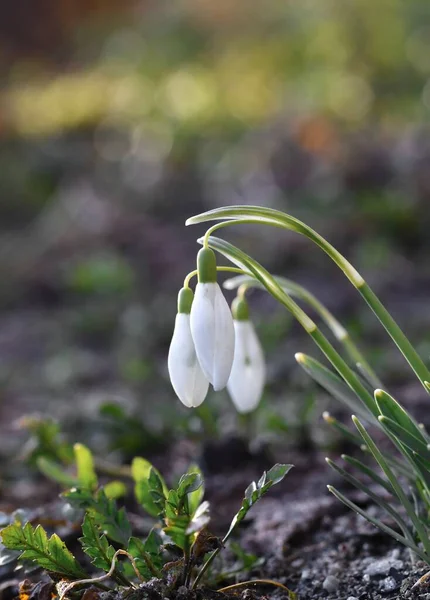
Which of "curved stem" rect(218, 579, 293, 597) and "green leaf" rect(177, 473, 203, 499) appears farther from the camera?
"curved stem" rect(218, 579, 293, 597)

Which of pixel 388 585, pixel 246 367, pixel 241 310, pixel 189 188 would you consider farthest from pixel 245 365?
pixel 189 188

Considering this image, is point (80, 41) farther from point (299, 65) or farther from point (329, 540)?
point (329, 540)

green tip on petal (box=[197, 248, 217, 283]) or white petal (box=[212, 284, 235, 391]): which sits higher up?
green tip on petal (box=[197, 248, 217, 283])

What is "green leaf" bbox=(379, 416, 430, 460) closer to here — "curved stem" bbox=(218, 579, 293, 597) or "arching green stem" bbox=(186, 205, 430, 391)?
"arching green stem" bbox=(186, 205, 430, 391)

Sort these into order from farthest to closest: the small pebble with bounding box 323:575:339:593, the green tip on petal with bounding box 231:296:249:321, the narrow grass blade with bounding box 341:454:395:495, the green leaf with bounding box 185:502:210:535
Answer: the green tip on petal with bounding box 231:296:249:321
the small pebble with bounding box 323:575:339:593
the narrow grass blade with bounding box 341:454:395:495
the green leaf with bounding box 185:502:210:535

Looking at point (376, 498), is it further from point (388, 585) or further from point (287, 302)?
point (287, 302)

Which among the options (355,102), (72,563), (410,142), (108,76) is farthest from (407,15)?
(72,563)

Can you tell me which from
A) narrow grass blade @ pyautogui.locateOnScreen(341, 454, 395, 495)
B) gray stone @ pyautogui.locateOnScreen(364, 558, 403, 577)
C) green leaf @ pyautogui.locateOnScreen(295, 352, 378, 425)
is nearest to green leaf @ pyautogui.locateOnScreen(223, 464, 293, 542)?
narrow grass blade @ pyautogui.locateOnScreen(341, 454, 395, 495)

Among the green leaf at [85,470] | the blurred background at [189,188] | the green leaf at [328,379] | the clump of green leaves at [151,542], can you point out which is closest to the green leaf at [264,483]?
the clump of green leaves at [151,542]
